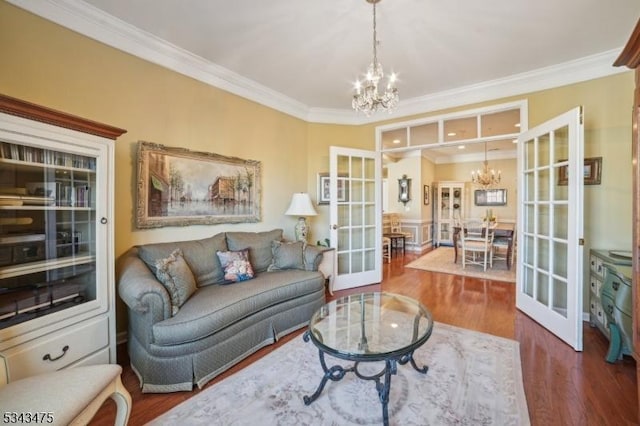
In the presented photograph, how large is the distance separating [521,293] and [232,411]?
10.7ft

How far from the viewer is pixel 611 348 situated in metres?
2.18

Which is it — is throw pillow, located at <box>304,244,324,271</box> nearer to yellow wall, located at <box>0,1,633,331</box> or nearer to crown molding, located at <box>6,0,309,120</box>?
yellow wall, located at <box>0,1,633,331</box>

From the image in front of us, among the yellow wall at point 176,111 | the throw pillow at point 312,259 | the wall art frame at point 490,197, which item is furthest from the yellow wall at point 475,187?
the throw pillow at point 312,259

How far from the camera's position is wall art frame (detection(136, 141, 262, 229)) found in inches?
103

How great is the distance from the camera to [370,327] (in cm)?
200

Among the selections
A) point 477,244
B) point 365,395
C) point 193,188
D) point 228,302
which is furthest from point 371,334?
point 477,244

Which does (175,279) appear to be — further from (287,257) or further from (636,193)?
(636,193)

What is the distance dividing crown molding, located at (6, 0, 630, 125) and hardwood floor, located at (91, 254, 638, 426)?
261 cm

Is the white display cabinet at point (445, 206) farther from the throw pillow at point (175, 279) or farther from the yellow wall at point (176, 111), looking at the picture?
the throw pillow at point (175, 279)

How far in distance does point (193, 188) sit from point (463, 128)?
3.59 m

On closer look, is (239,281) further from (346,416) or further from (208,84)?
(208,84)

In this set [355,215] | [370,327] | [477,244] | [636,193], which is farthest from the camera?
[477,244]

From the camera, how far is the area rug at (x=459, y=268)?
189 inches

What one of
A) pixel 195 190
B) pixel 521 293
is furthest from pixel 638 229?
pixel 195 190
